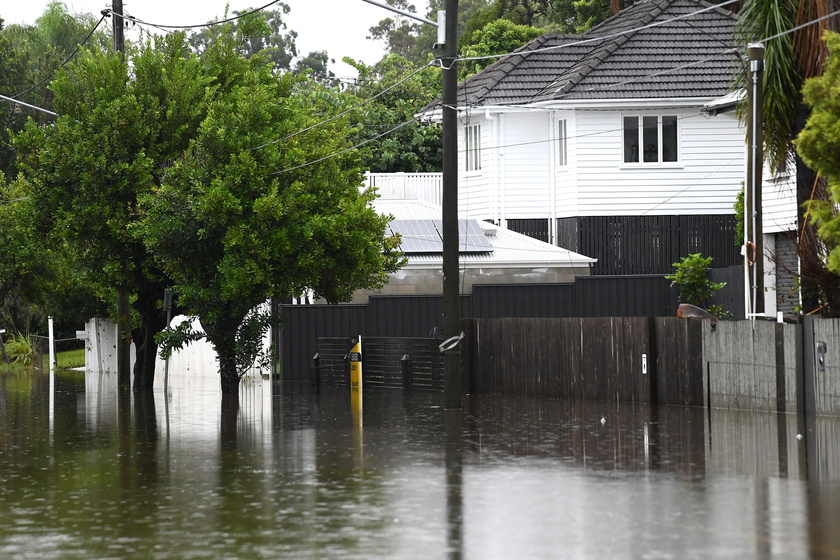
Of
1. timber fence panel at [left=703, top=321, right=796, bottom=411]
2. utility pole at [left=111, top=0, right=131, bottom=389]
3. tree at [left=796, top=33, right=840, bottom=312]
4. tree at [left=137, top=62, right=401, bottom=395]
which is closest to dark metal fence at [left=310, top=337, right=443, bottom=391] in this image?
tree at [left=137, top=62, right=401, bottom=395]

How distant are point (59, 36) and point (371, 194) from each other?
145 feet

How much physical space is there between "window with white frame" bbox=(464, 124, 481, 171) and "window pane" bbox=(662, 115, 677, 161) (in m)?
5.57

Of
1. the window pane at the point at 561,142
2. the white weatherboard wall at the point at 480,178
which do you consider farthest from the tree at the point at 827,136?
the white weatherboard wall at the point at 480,178

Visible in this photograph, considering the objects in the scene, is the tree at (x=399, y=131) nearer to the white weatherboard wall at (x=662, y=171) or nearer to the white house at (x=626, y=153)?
the white house at (x=626, y=153)

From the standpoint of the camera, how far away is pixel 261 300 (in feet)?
87.0

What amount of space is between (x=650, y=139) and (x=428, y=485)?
25804mm

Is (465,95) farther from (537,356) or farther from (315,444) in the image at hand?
(315,444)

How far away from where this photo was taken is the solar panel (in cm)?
3372

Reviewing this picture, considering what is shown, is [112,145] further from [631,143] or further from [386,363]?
[631,143]

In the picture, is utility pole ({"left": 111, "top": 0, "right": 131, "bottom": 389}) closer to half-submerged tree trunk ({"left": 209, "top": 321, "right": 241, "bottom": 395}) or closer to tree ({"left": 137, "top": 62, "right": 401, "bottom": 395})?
half-submerged tree trunk ({"left": 209, "top": 321, "right": 241, "bottom": 395})

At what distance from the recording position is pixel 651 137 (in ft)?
121

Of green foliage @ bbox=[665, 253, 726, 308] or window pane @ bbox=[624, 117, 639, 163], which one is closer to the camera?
green foliage @ bbox=[665, 253, 726, 308]

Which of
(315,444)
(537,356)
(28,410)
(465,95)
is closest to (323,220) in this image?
(537,356)

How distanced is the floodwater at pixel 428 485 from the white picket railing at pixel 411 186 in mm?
17428
